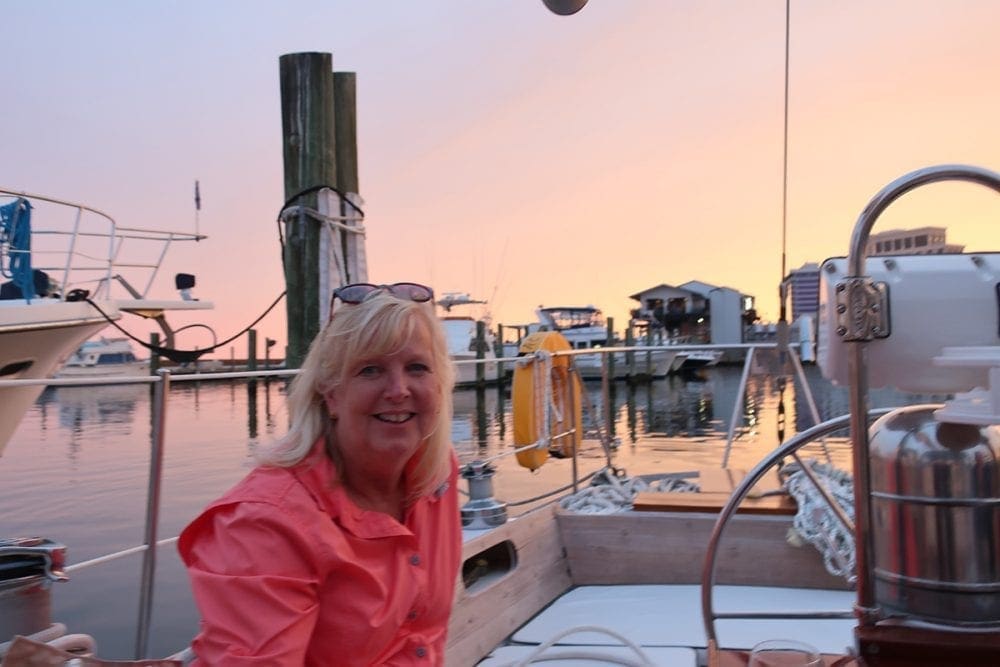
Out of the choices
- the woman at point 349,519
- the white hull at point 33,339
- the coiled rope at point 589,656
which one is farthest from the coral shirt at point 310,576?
the white hull at point 33,339

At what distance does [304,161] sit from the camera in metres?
3.84

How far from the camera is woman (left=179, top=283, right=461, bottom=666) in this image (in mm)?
1155

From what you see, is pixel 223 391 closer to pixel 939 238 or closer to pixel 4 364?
pixel 4 364

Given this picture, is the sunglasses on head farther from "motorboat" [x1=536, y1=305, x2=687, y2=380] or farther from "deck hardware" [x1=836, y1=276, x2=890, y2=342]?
"motorboat" [x1=536, y1=305, x2=687, y2=380]

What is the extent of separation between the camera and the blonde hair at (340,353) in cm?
141

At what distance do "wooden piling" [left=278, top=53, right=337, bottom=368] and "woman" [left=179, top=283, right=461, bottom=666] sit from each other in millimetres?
2369

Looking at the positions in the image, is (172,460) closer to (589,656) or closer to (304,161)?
(304,161)

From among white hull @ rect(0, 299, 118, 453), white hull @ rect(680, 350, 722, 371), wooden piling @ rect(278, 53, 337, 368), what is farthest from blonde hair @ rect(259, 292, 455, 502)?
white hull @ rect(680, 350, 722, 371)

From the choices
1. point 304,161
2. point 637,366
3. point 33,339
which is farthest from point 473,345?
point 304,161

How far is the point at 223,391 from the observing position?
3909 cm

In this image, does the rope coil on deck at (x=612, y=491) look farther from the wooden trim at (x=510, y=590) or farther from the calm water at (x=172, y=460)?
the calm water at (x=172, y=460)

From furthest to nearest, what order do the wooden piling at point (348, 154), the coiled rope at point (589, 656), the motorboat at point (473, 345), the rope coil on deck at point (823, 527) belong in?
the motorboat at point (473, 345) → the wooden piling at point (348, 154) → the rope coil on deck at point (823, 527) → the coiled rope at point (589, 656)

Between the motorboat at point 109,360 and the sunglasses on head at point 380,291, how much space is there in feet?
118

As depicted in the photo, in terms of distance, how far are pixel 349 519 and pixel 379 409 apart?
0.21 m
